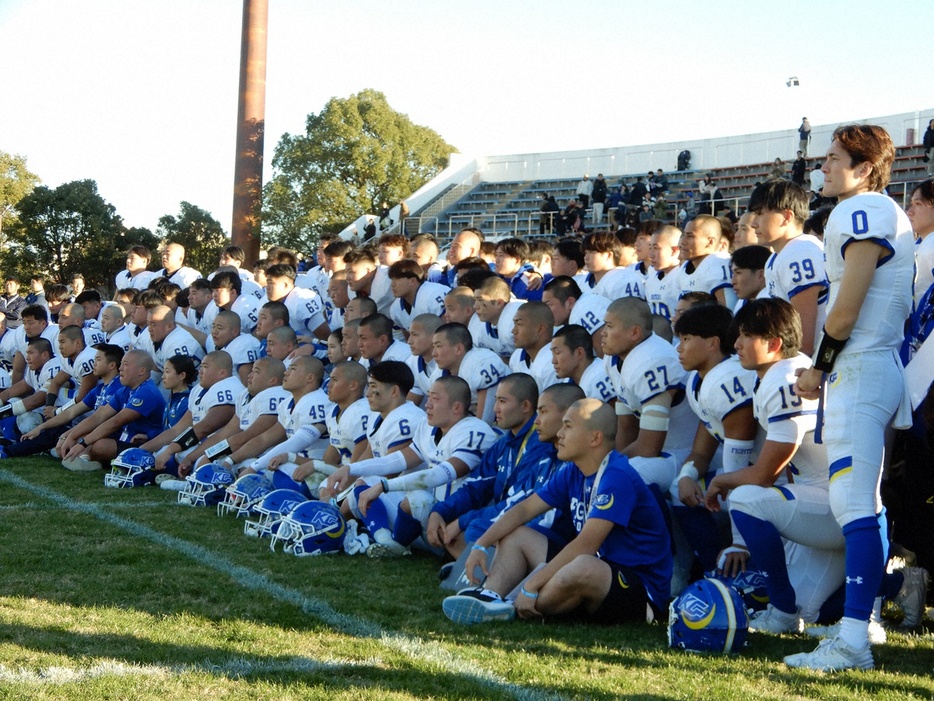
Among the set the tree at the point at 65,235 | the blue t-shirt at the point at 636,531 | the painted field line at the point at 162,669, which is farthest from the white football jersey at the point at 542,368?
the tree at the point at 65,235

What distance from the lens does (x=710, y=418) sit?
5672 mm

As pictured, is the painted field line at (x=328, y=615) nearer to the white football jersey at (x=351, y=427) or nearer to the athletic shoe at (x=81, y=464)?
the white football jersey at (x=351, y=427)

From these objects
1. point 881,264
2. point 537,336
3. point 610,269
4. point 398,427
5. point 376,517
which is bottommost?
point 376,517

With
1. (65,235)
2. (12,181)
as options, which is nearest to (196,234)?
(65,235)

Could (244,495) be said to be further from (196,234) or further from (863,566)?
(196,234)

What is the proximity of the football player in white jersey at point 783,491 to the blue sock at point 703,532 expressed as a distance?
321mm

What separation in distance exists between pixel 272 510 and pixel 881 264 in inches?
166

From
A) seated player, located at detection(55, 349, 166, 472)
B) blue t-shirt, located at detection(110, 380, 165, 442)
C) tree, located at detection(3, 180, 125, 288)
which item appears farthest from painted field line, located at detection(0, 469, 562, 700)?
tree, located at detection(3, 180, 125, 288)

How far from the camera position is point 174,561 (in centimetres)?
604

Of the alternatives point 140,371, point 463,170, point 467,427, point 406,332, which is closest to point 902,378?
point 467,427

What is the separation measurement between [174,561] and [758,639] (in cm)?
324

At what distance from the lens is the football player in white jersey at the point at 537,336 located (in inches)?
279

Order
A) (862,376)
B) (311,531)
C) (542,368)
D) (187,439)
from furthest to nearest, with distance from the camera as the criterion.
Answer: (187,439)
(542,368)
(311,531)
(862,376)

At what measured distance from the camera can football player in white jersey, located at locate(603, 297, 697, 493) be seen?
5.94 m
